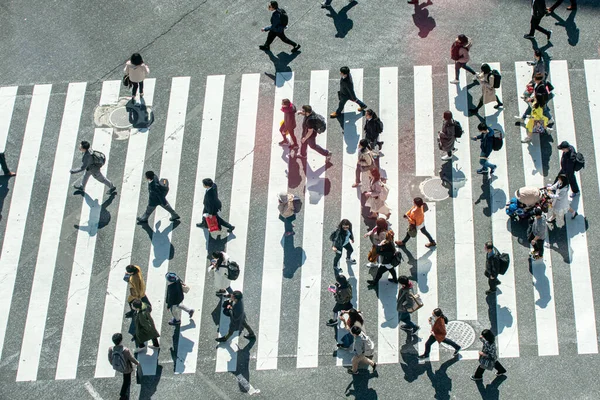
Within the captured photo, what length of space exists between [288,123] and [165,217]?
3687 millimetres

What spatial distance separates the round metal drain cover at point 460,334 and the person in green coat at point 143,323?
610 cm

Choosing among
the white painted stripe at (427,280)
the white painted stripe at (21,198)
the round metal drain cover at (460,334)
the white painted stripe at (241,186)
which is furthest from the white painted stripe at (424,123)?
the white painted stripe at (21,198)

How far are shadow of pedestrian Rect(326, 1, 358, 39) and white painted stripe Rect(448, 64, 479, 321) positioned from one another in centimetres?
312

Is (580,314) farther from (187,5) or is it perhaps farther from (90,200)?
(187,5)

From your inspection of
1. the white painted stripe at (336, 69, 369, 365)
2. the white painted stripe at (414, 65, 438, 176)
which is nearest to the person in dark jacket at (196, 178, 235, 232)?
the white painted stripe at (336, 69, 369, 365)

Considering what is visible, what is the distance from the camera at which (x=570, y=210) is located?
2369 cm

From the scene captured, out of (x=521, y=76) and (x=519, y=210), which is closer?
(x=519, y=210)

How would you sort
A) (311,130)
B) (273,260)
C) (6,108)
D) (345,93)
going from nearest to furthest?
(273,260)
(311,130)
(345,93)
(6,108)

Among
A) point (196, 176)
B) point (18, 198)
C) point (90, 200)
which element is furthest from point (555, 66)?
point (18, 198)

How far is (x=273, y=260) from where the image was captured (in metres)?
23.5

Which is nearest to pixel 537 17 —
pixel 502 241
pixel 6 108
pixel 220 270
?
pixel 502 241

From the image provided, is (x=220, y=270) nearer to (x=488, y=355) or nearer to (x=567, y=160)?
(x=488, y=355)

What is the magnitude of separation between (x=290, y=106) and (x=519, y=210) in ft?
19.2

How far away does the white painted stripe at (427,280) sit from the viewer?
22.0 meters
